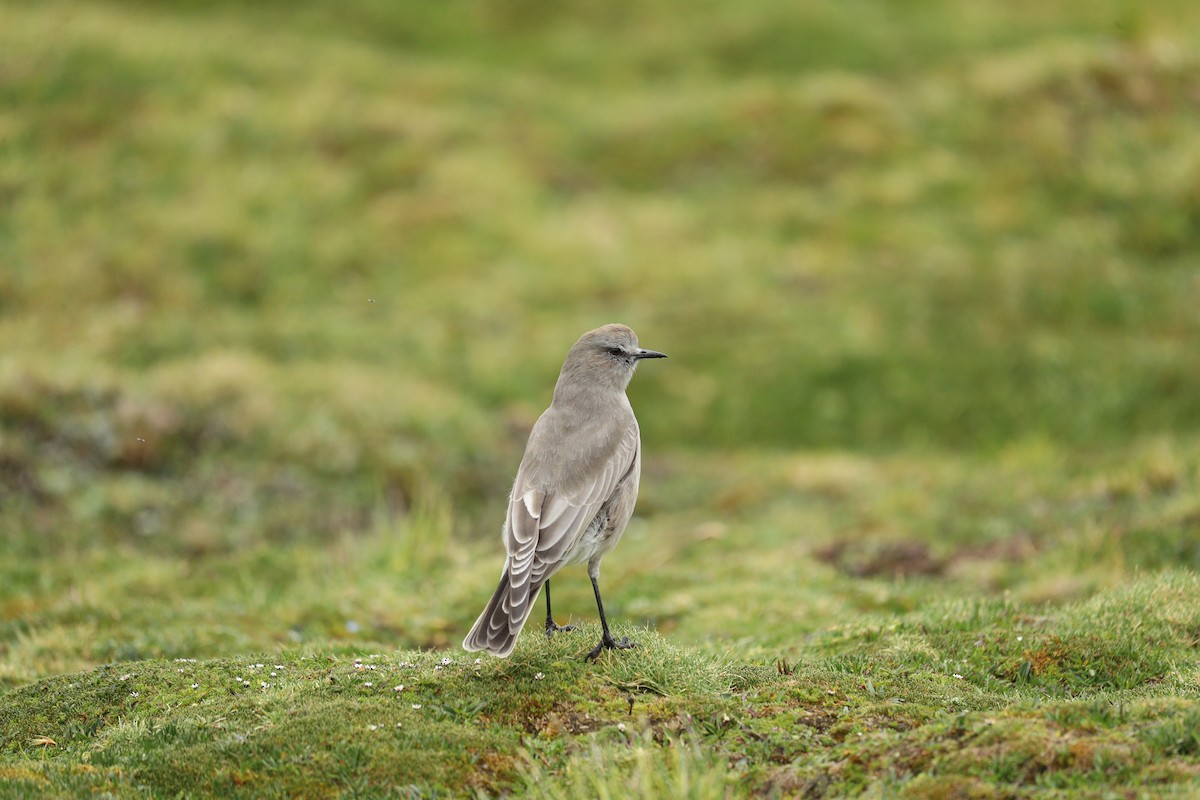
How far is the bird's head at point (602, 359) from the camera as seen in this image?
8.56 m

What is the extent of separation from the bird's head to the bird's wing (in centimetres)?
86

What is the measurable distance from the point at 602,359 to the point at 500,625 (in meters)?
2.53

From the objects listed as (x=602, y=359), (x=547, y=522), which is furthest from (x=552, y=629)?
(x=602, y=359)

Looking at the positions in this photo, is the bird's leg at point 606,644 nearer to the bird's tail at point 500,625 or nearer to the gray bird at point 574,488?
the gray bird at point 574,488

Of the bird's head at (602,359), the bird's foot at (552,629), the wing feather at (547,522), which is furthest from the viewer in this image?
the bird's head at (602,359)

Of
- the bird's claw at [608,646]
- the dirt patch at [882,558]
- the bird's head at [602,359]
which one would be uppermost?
the bird's head at [602,359]

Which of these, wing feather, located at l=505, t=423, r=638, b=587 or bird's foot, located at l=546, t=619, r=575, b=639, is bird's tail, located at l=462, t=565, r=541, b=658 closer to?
wing feather, located at l=505, t=423, r=638, b=587

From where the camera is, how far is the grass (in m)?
6.52

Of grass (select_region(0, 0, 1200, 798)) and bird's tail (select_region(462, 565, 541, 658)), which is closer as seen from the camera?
grass (select_region(0, 0, 1200, 798))

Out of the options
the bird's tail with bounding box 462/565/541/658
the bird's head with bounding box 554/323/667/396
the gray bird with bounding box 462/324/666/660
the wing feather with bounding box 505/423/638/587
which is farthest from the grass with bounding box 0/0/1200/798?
the bird's head with bounding box 554/323/667/396

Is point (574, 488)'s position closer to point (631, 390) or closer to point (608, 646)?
point (608, 646)

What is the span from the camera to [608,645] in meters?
7.27

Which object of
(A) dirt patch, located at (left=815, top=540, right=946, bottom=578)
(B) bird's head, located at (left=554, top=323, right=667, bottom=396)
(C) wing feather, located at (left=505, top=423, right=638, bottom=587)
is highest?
(B) bird's head, located at (left=554, top=323, right=667, bottom=396)

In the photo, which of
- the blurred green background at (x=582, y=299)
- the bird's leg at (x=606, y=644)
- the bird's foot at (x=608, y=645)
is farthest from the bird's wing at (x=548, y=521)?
the blurred green background at (x=582, y=299)
